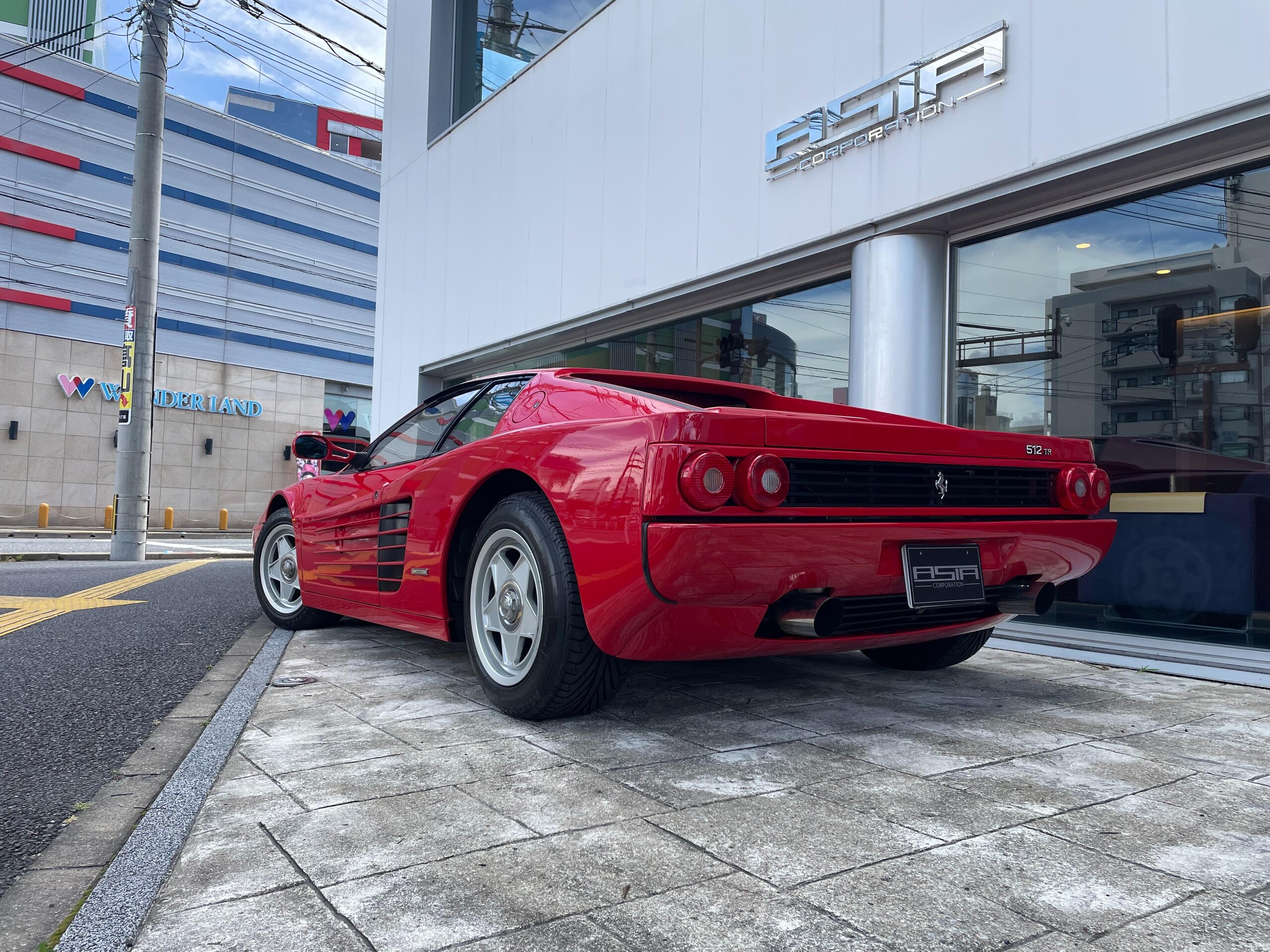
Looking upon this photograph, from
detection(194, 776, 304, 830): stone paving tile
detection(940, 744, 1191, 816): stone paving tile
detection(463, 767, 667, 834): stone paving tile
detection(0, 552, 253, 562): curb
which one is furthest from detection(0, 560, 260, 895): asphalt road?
detection(0, 552, 253, 562): curb

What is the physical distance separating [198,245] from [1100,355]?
A: 33.6 m

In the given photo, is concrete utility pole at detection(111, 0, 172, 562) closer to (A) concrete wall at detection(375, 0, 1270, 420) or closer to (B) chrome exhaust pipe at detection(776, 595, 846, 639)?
(A) concrete wall at detection(375, 0, 1270, 420)

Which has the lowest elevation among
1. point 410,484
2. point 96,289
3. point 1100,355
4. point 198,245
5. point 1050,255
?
point 410,484

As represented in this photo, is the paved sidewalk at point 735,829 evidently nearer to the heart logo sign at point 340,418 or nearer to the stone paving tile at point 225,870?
the stone paving tile at point 225,870

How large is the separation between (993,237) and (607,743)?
165 inches

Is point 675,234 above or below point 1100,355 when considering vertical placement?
above

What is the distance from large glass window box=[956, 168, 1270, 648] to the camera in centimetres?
425

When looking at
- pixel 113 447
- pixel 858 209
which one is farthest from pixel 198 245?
pixel 858 209

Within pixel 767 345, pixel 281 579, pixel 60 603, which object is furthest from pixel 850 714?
pixel 60 603

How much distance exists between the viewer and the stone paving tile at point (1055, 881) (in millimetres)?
1473

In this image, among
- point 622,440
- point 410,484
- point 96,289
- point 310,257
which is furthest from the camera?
point 310,257

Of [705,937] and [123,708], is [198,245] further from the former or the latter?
[705,937]

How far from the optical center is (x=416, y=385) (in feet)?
38.5

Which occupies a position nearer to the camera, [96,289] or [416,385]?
[416,385]
